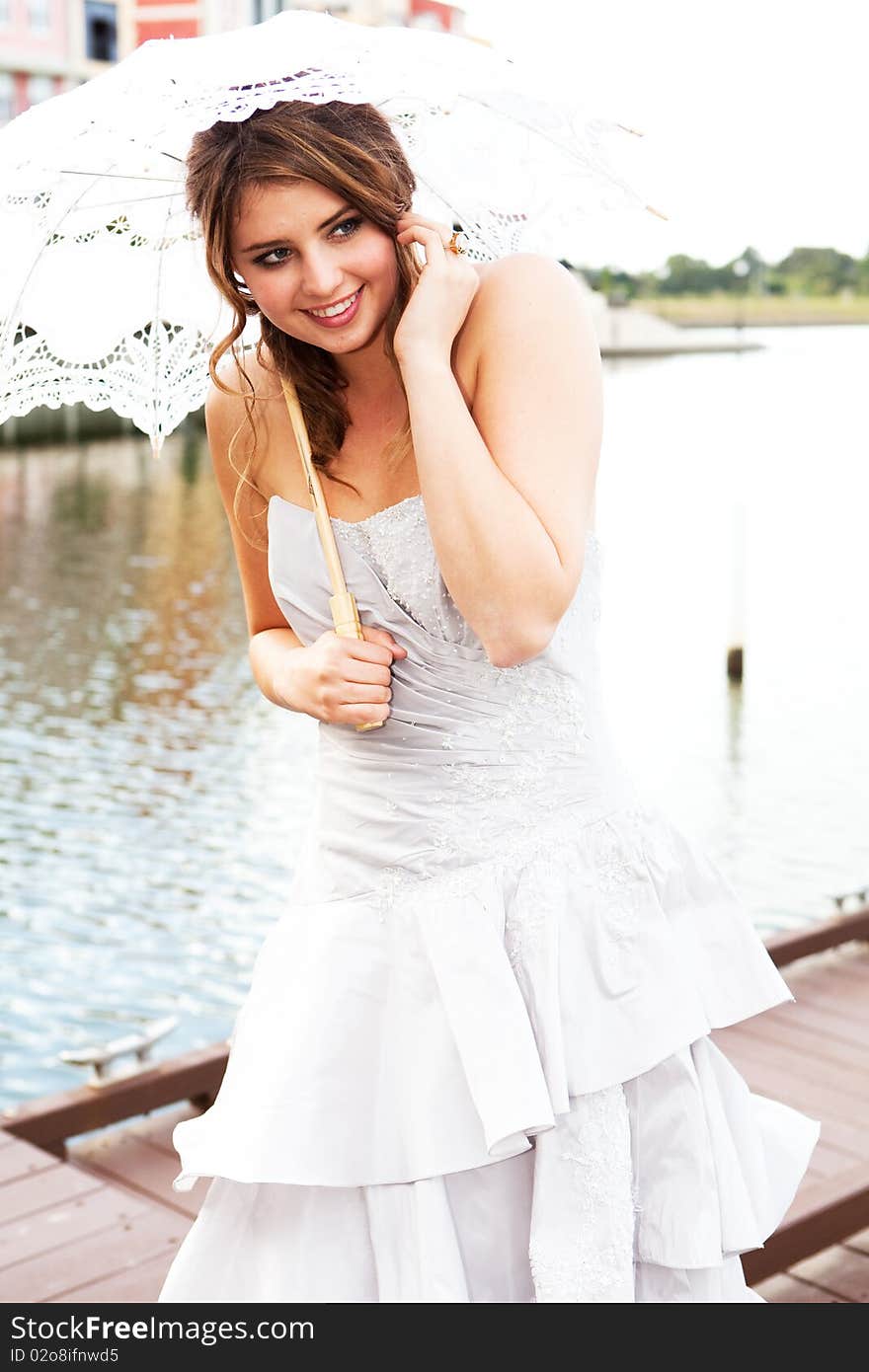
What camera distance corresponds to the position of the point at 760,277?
61.0 metres

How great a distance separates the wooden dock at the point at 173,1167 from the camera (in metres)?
2.81

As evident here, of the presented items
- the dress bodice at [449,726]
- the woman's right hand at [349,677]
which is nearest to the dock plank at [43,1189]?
the dress bodice at [449,726]

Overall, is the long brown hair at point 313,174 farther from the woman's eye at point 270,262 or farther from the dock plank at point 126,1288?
the dock plank at point 126,1288

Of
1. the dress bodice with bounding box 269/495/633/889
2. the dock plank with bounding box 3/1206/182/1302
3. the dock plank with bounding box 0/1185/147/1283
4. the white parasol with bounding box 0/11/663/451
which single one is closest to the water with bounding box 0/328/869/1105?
A: the dock plank with bounding box 0/1185/147/1283

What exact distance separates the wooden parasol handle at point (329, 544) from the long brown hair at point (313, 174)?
0.02 meters

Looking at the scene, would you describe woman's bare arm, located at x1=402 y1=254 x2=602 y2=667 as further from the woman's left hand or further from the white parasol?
the white parasol

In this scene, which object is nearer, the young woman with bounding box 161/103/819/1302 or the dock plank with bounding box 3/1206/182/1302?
the young woman with bounding box 161/103/819/1302

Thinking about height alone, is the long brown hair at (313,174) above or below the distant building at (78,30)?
below

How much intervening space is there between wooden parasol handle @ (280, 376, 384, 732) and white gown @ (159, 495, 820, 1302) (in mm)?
20

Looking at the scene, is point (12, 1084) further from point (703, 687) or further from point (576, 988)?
point (703, 687)

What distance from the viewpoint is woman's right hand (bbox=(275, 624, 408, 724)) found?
1646 mm

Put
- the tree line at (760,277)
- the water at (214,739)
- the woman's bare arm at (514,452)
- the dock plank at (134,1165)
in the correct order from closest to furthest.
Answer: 1. the woman's bare arm at (514,452)
2. the dock plank at (134,1165)
3. the water at (214,739)
4. the tree line at (760,277)

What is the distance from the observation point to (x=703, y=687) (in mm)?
10789

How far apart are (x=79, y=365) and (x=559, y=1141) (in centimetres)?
125
